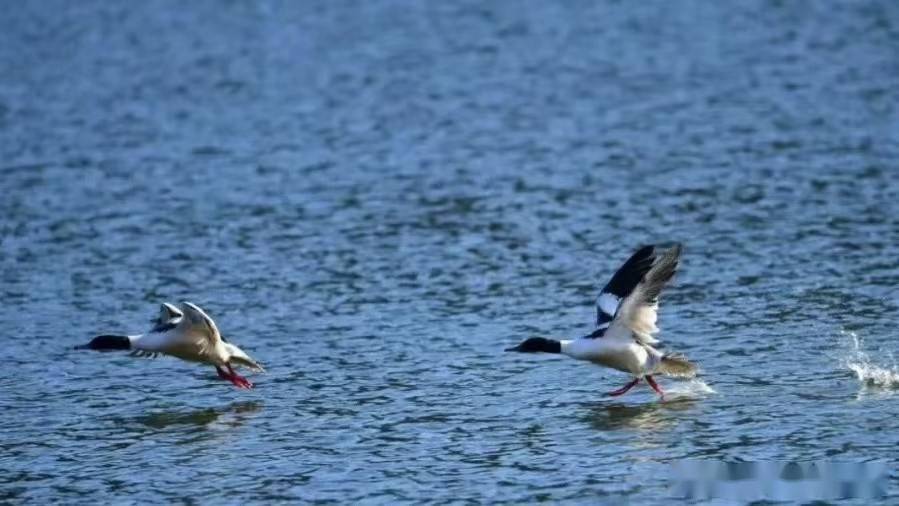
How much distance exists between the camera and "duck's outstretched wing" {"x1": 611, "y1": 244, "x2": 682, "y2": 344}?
18078 mm

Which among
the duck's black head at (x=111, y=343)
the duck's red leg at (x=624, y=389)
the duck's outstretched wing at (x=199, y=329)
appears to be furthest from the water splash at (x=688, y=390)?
→ the duck's black head at (x=111, y=343)

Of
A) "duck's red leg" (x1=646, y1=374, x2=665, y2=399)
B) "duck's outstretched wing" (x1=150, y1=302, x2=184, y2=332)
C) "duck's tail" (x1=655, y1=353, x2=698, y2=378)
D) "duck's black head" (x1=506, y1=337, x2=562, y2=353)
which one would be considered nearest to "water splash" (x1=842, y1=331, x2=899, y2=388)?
"duck's tail" (x1=655, y1=353, x2=698, y2=378)

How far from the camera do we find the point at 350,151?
3212 centimetres

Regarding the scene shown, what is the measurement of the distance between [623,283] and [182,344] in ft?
15.0

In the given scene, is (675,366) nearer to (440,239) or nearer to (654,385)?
(654,385)

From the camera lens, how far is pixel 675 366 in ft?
59.3

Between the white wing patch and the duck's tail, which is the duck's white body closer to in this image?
the duck's tail

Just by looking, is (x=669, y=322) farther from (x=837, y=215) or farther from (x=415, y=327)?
(x=837, y=215)

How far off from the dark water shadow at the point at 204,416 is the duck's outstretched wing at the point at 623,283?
3.61 metres

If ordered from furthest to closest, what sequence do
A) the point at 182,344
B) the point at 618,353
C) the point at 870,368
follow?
the point at 182,344, the point at 618,353, the point at 870,368

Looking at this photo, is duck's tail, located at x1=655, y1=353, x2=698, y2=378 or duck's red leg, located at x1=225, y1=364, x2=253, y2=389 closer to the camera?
duck's tail, located at x1=655, y1=353, x2=698, y2=378

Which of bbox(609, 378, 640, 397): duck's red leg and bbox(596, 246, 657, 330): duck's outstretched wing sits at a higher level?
bbox(596, 246, 657, 330): duck's outstretched wing

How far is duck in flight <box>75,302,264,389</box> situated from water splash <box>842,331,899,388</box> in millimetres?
6192

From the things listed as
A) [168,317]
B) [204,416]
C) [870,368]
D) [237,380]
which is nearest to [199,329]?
[168,317]
